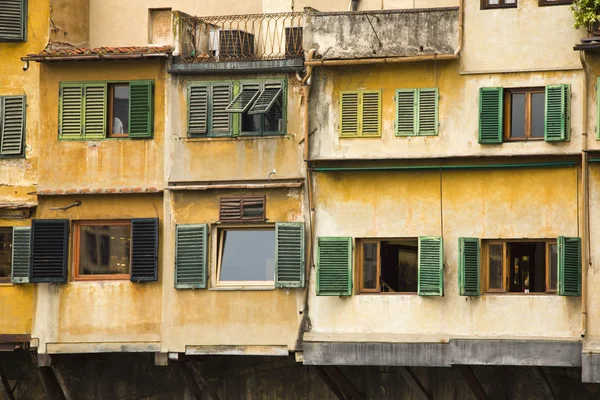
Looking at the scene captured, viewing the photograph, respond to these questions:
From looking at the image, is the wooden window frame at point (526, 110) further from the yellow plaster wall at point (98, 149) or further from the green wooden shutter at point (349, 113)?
the yellow plaster wall at point (98, 149)

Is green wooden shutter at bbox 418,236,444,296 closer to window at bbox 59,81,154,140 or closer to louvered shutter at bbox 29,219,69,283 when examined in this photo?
window at bbox 59,81,154,140

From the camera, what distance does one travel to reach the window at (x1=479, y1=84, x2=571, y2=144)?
33.3m

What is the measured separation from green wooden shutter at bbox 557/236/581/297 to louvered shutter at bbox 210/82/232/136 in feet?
22.5

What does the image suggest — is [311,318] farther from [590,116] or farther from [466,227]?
[590,116]

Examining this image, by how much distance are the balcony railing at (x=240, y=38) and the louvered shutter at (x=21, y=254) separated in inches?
184

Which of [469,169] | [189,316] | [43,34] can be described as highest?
[43,34]

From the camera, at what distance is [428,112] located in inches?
1340

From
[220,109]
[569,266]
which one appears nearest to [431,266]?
[569,266]

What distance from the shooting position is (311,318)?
3453 cm

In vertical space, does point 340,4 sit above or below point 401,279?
above

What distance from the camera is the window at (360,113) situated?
113 feet

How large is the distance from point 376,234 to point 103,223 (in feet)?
18.2

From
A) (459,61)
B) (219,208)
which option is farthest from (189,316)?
(459,61)

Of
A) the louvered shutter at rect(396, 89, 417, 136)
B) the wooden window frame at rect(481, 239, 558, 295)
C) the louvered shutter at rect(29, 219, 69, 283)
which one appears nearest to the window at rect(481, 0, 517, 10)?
the louvered shutter at rect(396, 89, 417, 136)
